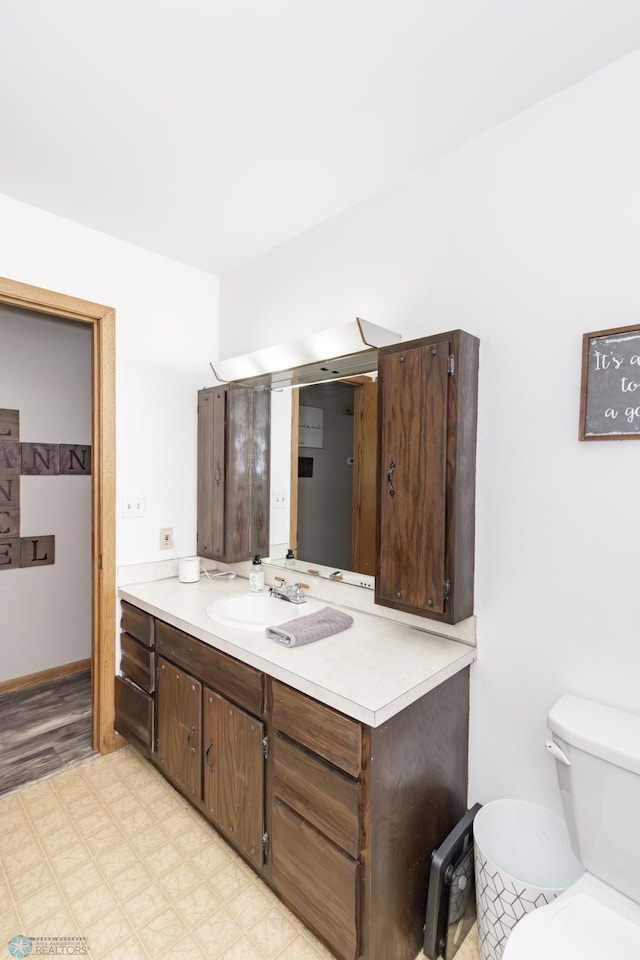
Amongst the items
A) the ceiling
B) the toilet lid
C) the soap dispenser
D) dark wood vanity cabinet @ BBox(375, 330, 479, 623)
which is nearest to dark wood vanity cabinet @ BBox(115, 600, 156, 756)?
the soap dispenser

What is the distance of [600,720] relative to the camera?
1.16 meters

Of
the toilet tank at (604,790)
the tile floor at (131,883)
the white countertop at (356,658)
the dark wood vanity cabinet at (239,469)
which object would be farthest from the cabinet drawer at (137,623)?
the toilet tank at (604,790)

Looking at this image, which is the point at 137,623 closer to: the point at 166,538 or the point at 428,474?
the point at 166,538

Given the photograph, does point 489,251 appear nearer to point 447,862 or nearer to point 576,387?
point 576,387

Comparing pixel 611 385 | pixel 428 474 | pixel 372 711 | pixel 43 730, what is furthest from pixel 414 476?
pixel 43 730

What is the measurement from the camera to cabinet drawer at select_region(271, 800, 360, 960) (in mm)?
1168

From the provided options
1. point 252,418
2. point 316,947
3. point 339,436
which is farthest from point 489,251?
point 316,947

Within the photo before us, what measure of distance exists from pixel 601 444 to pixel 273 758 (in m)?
1.30

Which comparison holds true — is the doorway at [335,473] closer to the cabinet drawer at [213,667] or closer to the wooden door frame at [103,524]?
the cabinet drawer at [213,667]

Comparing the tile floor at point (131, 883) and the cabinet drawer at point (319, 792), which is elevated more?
the cabinet drawer at point (319, 792)

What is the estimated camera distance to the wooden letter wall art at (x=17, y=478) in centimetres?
275

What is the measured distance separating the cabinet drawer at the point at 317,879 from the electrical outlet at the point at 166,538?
1.36m

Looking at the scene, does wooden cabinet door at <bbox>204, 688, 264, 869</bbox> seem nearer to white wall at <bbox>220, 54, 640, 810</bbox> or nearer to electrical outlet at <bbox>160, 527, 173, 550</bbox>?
white wall at <bbox>220, 54, 640, 810</bbox>

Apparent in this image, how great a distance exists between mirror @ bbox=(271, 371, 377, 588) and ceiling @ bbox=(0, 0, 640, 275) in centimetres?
79
